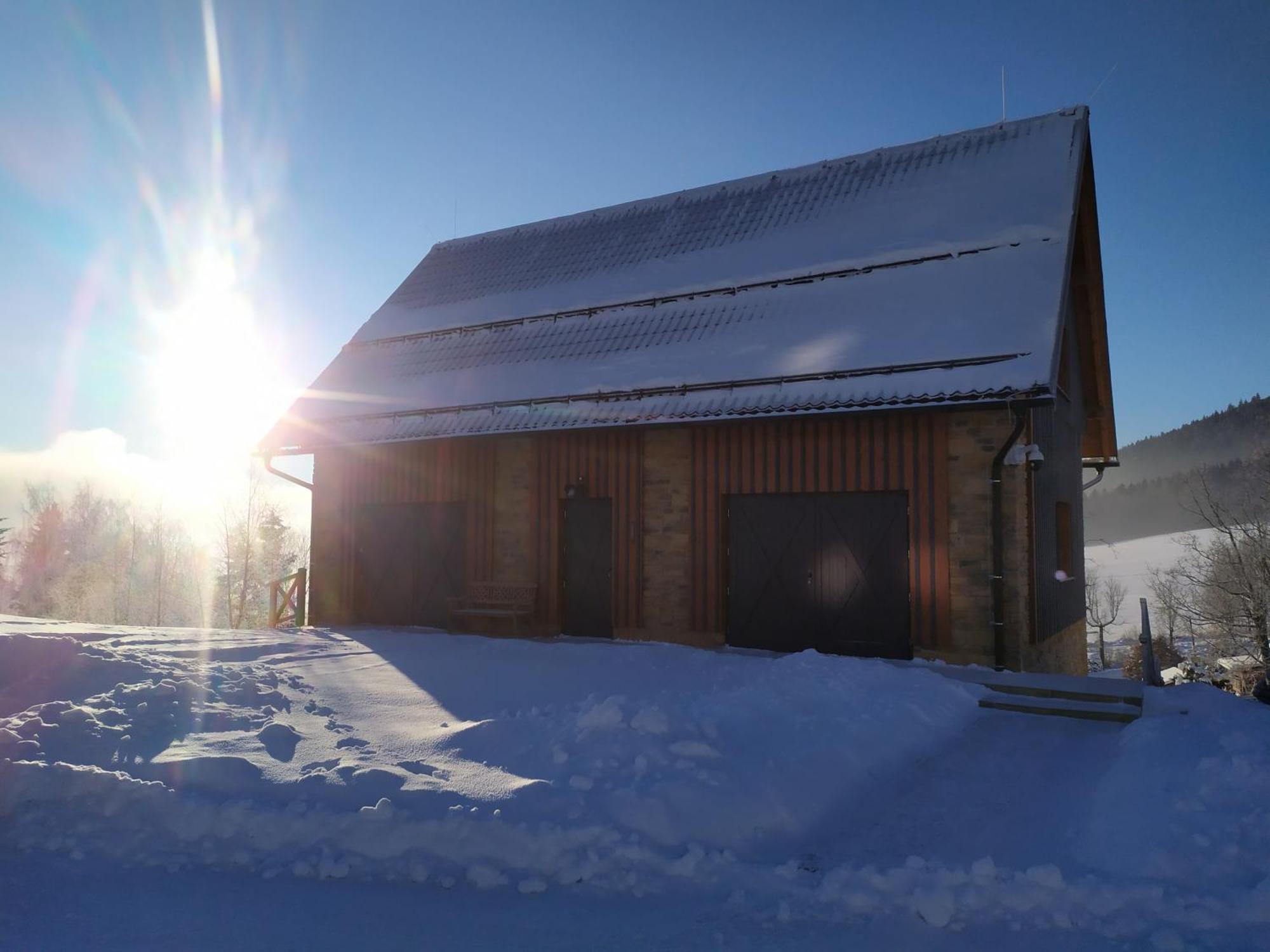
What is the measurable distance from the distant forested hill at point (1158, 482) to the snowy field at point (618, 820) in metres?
97.9

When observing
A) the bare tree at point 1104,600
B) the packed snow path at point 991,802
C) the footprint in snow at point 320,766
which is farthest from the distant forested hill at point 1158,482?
the footprint in snow at point 320,766

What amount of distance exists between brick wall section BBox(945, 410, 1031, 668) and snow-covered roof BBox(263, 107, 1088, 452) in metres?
0.97

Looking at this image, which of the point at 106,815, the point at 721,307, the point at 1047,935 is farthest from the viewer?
the point at 721,307

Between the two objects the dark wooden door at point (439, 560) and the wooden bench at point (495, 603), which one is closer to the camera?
the wooden bench at point (495, 603)

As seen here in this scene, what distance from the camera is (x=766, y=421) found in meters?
10.4

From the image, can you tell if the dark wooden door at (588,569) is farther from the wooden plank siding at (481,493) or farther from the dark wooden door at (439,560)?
the dark wooden door at (439,560)

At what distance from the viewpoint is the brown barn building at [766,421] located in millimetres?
9312

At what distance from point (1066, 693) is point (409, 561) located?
10.1m

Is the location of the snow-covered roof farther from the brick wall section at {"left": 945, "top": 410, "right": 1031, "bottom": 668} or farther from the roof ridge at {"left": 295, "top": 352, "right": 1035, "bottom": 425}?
the brick wall section at {"left": 945, "top": 410, "right": 1031, "bottom": 668}

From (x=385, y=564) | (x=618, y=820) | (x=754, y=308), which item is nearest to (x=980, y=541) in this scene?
(x=754, y=308)

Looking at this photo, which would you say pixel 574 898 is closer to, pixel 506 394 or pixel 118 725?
pixel 118 725

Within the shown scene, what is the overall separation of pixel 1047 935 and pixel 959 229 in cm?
965

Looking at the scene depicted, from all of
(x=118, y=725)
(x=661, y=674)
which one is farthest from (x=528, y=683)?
(x=118, y=725)

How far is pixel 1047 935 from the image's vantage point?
3227mm
